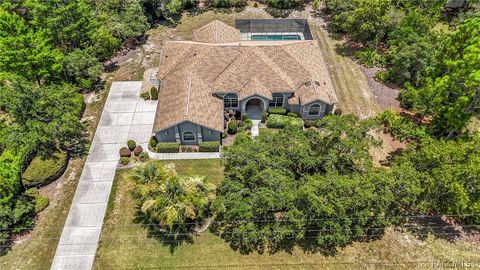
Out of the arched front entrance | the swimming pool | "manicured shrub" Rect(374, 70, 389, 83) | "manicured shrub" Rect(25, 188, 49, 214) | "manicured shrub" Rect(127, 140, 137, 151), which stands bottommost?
"manicured shrub" Rect(25, 188, 49, 214)

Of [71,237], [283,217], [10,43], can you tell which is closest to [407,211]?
[283,217]

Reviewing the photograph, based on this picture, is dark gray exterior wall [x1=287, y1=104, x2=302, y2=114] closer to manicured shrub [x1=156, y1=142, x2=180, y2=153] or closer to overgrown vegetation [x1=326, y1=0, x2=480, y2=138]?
overgrown vegetation [x1=326, y1=0, x2=480, y2=138]

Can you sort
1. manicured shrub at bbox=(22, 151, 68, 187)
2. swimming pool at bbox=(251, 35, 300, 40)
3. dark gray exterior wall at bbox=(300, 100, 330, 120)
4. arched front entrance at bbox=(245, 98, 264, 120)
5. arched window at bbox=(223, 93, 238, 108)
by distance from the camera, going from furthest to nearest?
swimming pool at bbox=(251, 35, 300, 40), arched front entrance at bbox=(245, 98, 264, 120), arched window at bbox=(223, 93, 238, 108), dark gray exterior wall at bbox=(300, 100, 330, 120), manicured shrub at bbox=(22, 151, 68, 187)

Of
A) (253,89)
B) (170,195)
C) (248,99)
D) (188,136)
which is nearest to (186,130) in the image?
(188,136)

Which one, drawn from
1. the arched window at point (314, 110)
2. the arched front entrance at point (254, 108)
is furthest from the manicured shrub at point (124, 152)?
the arched window at point (314, 110)

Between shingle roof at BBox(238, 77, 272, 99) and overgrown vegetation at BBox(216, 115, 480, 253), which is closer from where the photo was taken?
overgrown vegetation at BBox(216, 115, 480, 253)

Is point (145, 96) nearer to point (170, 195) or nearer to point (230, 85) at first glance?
point (230, 85)

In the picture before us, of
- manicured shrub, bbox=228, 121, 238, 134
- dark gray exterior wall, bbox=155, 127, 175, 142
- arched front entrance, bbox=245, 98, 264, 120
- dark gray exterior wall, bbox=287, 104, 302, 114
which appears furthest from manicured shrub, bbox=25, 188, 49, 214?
dark gray exterior wall, bbox=287, 104, 302, 114
